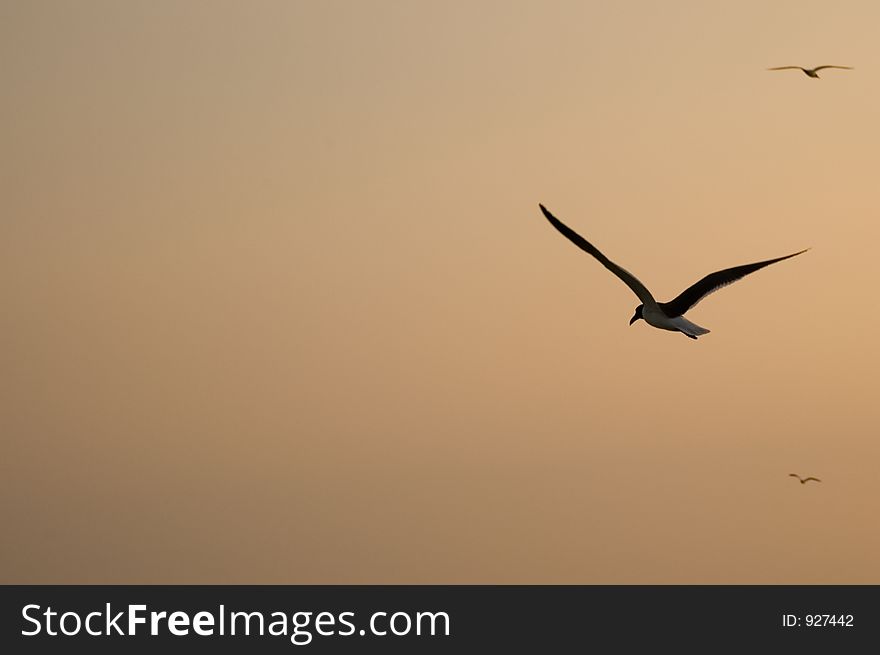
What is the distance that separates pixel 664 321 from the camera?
5784cm

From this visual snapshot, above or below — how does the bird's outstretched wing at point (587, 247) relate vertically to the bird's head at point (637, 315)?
below

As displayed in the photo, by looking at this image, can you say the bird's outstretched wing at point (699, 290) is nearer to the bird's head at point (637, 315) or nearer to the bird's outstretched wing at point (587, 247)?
the bird's head at point (637, 315)

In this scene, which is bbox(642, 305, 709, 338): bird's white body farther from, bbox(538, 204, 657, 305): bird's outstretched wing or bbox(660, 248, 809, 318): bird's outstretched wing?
bbox(538, 204, 657, 305): bird's outstretched wing

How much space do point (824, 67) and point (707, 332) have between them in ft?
33.4

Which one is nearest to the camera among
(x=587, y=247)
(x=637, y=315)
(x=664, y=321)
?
(x=587, y=247)

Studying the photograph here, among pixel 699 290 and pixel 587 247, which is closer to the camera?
pixel 587 247

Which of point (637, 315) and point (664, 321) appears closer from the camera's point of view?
point (664, 321)

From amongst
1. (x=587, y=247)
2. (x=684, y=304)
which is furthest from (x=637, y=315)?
(x=587, y=247)

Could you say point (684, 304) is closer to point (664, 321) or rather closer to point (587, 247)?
point (664, 321)

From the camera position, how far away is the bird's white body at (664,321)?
56.9m

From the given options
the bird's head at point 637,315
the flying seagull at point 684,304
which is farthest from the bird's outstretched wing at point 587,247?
the bird's head at point 637,315

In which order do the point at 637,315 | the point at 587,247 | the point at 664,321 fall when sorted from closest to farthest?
the point at 587,247 < the point at 664,321 < the point at 637,315

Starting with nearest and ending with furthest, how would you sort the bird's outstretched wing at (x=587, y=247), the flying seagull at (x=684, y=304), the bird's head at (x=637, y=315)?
the bird's outstretched wing at (x=587, y=247) < the flying seagull at (x=684, y=304) < the bird's head at (x=637, y=315)

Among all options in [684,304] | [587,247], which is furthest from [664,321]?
[587,247]
